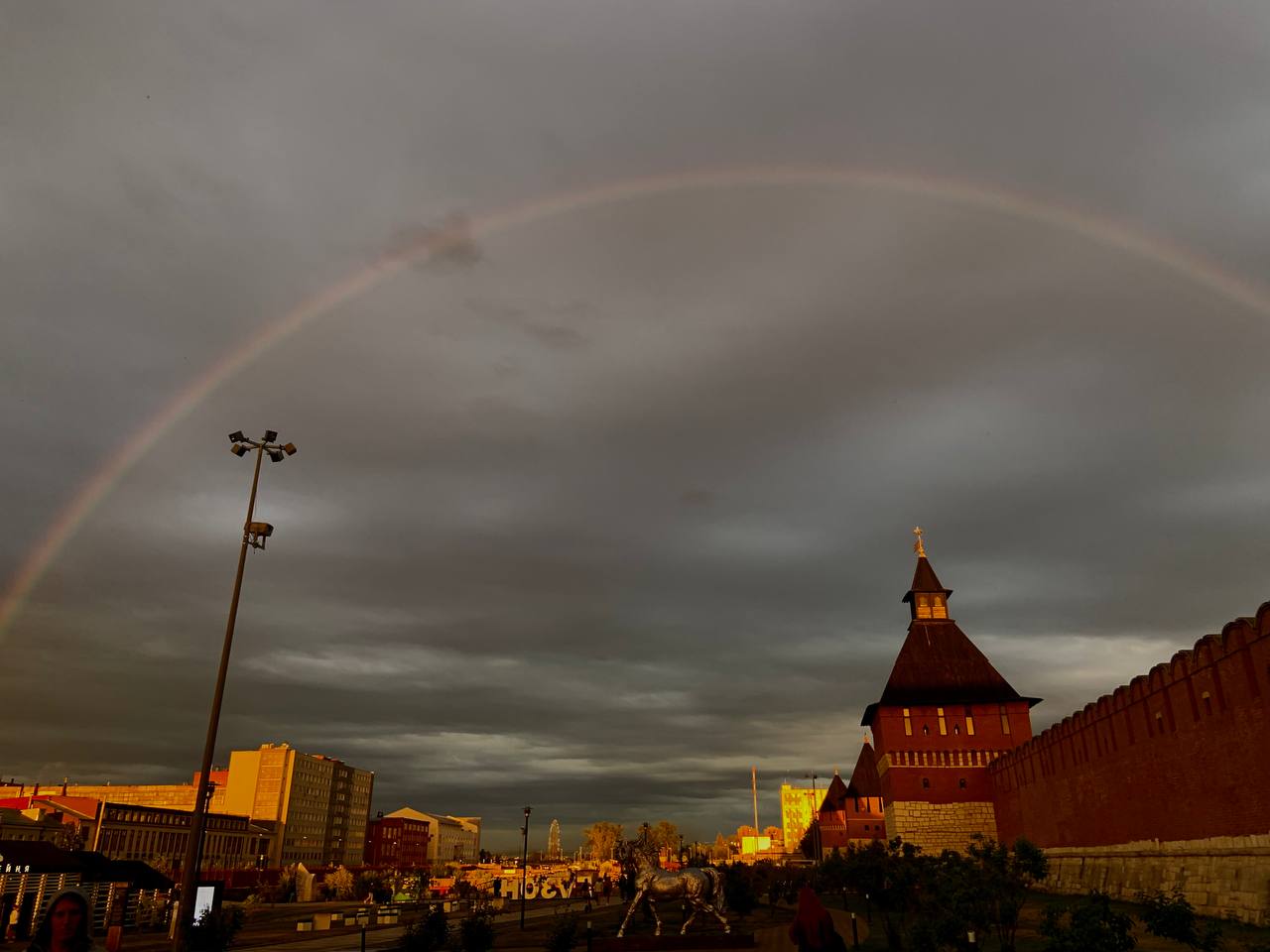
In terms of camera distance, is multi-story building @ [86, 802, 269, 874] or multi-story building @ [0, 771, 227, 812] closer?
multi-story building @ [86, 802, 269, 874]

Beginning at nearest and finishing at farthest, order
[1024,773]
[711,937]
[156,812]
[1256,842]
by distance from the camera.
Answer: [1256,842] < [711,937] < [1024,773] < [156,812]

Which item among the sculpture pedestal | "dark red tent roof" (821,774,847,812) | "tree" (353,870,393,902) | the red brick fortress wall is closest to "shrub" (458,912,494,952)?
the sculpture pedestal

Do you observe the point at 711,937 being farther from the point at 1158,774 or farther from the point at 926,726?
the point at 926,726

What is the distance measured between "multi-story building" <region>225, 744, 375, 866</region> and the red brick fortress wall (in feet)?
454

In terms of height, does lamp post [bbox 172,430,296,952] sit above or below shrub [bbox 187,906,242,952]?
above

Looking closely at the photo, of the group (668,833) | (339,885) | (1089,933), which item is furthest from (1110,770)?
(668,833)

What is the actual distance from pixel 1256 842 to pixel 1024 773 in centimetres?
2949

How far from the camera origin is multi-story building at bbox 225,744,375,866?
15625 centimetres

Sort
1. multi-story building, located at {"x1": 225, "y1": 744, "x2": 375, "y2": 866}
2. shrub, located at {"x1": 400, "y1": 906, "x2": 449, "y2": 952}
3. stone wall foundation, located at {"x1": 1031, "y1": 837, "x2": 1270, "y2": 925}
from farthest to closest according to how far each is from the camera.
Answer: multi-story building, located at {"x1": 225, "y1": 744, "x2": 375, "y2": 866} < shrub, located at {"x1": 400, "y1": 906, "x2": 449, "y2": 952} < stone wall foundation, located at {"x1": 1031, "y1": 837, "x2": 1270, "y2": 925}

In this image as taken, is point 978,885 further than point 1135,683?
No

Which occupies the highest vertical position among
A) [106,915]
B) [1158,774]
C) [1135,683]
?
[1135,683]

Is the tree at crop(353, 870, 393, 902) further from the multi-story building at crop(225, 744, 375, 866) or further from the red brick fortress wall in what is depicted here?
the red brick fortress wall

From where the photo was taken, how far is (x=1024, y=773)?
53125mm

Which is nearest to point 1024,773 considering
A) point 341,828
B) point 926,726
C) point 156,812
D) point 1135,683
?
point 926,726
